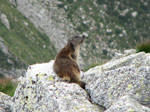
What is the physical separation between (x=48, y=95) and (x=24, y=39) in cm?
5898

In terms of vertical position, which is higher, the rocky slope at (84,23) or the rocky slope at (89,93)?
the rocky slope at (84,23)

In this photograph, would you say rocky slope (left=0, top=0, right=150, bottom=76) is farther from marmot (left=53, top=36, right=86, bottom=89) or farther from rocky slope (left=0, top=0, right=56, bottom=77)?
marmot (left=53, top=36, right=86, bottom=89)

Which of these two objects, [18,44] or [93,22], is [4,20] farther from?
[93,22]

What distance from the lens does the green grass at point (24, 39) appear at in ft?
201

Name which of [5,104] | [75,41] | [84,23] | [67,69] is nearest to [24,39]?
[84,23]

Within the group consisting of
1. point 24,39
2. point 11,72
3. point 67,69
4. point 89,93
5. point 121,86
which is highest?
point 24,39

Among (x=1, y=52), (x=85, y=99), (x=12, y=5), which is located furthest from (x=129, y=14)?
(x=85, y=99)

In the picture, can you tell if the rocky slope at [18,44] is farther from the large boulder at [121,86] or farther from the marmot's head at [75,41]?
the large boulder at [121,86]

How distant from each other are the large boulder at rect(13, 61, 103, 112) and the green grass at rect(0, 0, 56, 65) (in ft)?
169

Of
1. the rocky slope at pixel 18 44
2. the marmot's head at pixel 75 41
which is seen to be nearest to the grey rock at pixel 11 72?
the rocky slope at pixel 18 44

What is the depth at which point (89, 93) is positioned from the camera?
8594 mm

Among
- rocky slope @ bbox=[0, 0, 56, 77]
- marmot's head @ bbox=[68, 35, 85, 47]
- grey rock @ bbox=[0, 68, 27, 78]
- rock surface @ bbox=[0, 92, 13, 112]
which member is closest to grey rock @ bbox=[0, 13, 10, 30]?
rocky slope @ bbox=[0, 0, 56, 77]

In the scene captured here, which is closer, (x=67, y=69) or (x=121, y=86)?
(x=121, y=86)

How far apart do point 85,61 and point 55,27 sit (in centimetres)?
1115
